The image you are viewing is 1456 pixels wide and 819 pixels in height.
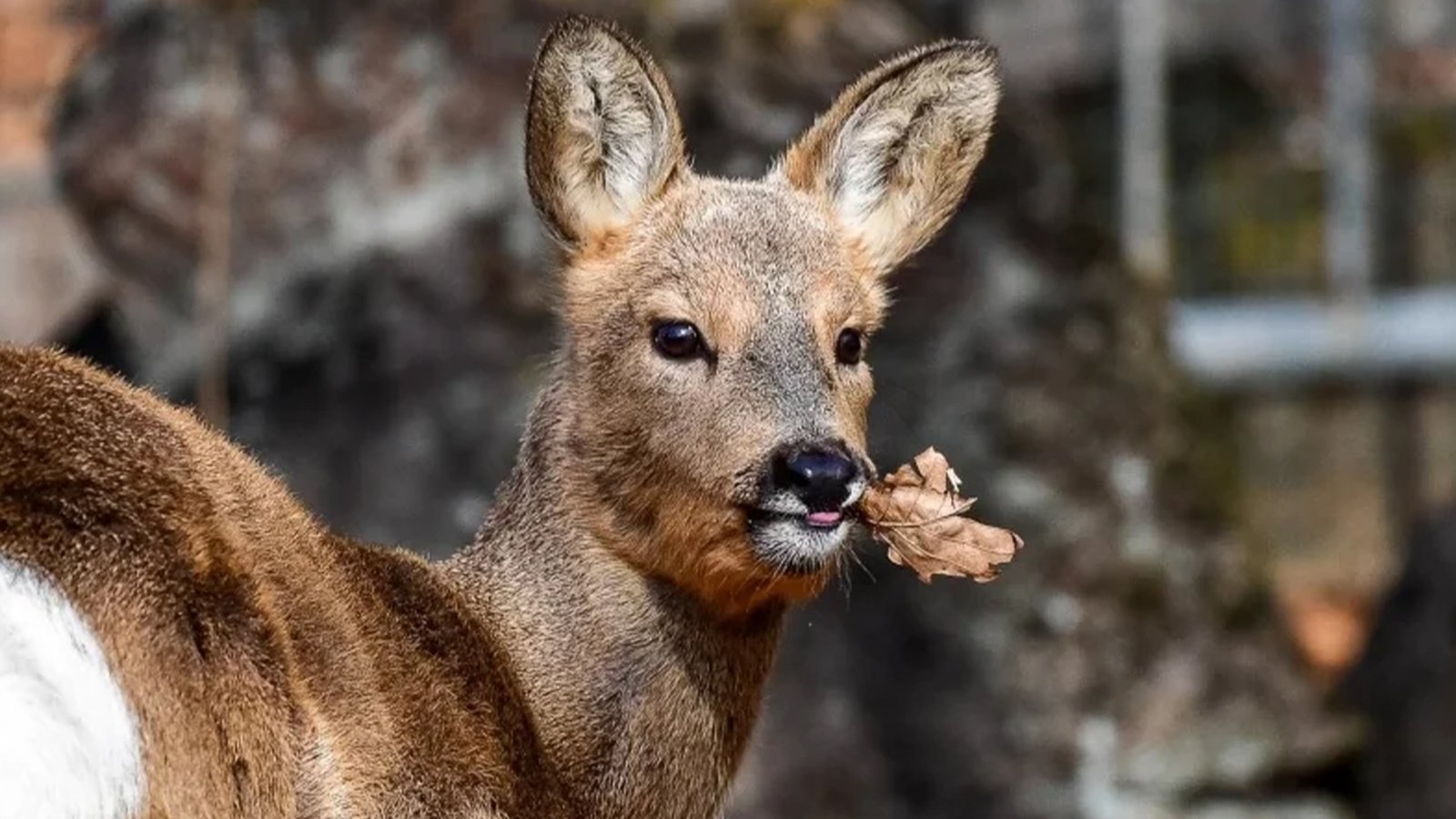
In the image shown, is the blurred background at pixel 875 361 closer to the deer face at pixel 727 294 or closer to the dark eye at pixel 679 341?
the deer face at pixel 727 294

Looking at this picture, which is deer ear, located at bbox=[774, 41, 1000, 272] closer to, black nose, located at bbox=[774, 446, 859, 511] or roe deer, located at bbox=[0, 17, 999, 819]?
roe deer, located at bbox=[0, 17, 999, 819]

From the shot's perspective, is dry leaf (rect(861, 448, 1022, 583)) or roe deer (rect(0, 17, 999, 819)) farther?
dry leaf (rect(861, 448, 1022, 583))

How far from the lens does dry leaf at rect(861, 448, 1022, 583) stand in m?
6.58

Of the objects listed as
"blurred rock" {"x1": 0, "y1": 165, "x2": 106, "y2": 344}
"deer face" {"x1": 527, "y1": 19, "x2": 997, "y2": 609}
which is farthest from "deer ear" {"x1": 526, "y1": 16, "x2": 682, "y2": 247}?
"blurred rock" {"x1": 0, "y1": 165, "x2": 106, "y2": 344}

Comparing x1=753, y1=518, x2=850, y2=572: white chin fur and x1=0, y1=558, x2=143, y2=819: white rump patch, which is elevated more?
x1=753, y1=518, x2=850, y2=572: white chin fur

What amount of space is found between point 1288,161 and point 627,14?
4.95 meters

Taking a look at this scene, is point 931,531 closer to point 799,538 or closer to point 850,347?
point 799,538

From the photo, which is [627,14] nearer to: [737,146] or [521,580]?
[737,146]

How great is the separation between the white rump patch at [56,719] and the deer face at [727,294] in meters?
1.90

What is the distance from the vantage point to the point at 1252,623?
40.3 ft

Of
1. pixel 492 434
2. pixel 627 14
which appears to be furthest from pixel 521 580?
pixel 627 14

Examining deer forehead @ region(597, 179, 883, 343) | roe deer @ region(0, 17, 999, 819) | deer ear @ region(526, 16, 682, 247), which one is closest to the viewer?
roe deer @ region(0, 17, 999, 819)

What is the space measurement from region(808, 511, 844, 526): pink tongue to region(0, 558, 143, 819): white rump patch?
189cm

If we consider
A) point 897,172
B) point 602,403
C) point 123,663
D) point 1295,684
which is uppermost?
point 897,172
